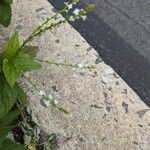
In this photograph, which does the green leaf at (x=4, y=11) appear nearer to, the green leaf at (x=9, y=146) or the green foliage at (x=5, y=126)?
the green foliage at (x=5, y=126)

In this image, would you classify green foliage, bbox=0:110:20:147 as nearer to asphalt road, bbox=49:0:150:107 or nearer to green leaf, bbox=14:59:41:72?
green leaf, bbox=14:59:41:72

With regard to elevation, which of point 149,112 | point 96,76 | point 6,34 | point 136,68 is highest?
point 6,34

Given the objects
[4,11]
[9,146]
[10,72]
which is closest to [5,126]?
[9,146]

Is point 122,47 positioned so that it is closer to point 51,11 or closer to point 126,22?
point 126,22

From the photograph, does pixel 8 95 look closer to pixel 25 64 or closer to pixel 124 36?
pixel 25 64

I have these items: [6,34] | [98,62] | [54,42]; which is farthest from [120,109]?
[6,34]

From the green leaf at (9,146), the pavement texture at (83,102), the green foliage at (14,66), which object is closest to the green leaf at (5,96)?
the green foliage at (14,66)

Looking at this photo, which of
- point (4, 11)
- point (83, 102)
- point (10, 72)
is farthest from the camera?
point (83, 102)

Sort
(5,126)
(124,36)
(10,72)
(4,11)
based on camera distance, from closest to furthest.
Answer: (10,72)
(5,126)
(4,11)
(124,36)
